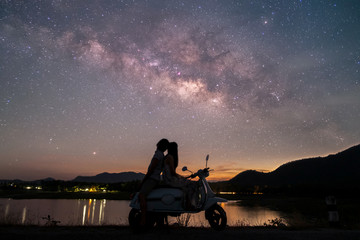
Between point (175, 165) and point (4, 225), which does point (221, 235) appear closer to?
point (175, 165)

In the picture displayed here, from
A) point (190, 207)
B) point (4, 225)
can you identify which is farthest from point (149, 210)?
point (4, 225)

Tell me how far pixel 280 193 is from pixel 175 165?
5681 inches

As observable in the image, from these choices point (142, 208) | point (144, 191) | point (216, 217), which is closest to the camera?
point (142, 208)

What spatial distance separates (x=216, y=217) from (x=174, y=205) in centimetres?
118

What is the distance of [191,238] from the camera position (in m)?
5.23

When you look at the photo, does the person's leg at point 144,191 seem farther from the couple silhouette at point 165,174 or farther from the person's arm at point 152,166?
the person's arm at point 152,166

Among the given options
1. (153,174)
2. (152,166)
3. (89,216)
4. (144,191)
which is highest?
(152,166)

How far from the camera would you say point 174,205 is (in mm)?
5789

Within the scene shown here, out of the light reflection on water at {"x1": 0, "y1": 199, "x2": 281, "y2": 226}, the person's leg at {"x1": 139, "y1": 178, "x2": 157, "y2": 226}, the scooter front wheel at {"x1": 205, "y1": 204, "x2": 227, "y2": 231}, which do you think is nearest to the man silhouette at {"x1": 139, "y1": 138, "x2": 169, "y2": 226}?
the person's leg at {"x1": 139, "y1": 178, "x2": 157, "y2": 226}

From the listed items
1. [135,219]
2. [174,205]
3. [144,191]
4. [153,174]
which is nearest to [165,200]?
[174,205]

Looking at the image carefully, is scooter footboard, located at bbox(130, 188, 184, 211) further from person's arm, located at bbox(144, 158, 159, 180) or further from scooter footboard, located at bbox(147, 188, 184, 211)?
person's arm, located at bbox(144, 158, 159, 180)

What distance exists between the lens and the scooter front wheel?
6133mm

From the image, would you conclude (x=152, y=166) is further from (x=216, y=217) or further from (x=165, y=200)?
(x=216, y=217)

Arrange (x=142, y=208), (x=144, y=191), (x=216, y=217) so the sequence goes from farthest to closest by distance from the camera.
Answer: (x=216, y=217)
(x=144, y=191)
(x=142, y=208)
